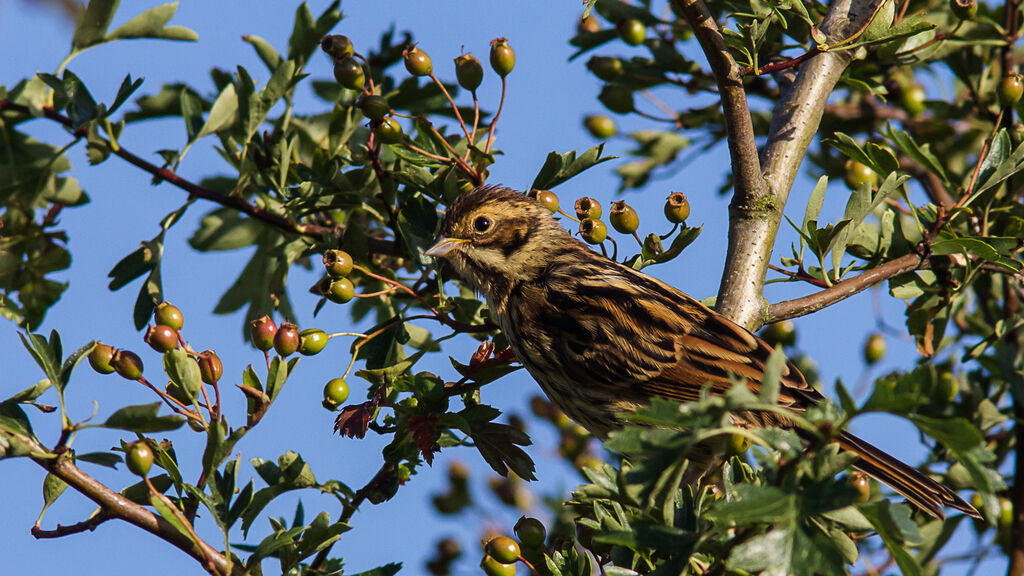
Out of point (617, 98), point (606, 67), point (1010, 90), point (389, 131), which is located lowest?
point (1010, 90)

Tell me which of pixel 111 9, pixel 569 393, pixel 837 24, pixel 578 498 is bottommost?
pixel 578 498

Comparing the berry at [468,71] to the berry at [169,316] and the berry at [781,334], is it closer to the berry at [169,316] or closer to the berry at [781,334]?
the berry at [169,316]

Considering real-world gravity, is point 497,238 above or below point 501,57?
below

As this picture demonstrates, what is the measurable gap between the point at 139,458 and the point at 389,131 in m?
1.38

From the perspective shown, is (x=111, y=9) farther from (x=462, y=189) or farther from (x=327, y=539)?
(x=327, y=539)

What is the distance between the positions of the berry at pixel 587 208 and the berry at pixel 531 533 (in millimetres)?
1070

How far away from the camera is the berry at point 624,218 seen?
336cm

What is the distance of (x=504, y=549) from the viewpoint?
2.96 metres

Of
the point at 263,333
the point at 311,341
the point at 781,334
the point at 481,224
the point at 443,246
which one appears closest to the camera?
the point at 263,333

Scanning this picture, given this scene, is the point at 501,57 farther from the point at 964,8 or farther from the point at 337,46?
the point at 964,8

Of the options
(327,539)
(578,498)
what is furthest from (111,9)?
(578,498)

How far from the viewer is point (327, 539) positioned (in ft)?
8.93

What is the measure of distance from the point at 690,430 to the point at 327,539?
1346mm

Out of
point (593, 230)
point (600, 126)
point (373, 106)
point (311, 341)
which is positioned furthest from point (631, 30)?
point (311, 341)
